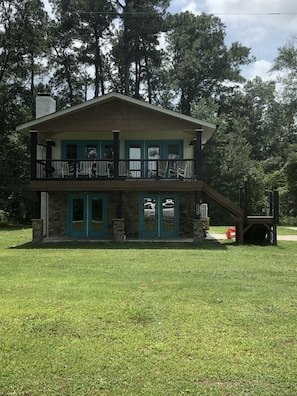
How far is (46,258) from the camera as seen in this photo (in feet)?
33.9

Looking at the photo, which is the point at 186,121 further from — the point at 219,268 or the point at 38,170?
the point at 219,268

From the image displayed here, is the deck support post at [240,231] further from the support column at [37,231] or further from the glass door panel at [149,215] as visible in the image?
the support column at [37,231]

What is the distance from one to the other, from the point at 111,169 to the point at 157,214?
2.70 m

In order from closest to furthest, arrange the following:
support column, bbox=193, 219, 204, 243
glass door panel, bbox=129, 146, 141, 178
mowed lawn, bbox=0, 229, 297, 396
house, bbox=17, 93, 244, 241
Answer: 1. mowed lawn, bbox=0, 229, 297, 396
2. support column, bbox=193, 219, 204, 243
3. house, bbox=17, 93, 244, 241
4. glass door panel, bbox=129, 146, 141, 178

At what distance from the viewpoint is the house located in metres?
14.7

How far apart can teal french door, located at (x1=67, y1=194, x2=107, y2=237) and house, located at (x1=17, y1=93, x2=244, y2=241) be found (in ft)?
0.14

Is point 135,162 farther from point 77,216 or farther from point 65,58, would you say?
point 65,58

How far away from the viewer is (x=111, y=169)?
1577cm

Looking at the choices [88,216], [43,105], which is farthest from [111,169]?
[43,105]

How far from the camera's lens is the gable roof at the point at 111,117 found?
14711 mm

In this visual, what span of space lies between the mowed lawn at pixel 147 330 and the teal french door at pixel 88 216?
7272 mm

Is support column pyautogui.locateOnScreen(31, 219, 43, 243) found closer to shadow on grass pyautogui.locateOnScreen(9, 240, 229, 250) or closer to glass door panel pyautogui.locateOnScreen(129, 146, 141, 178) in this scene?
shadow on grass pyautogui.locateOnScreen(9, 240, 229, 250)

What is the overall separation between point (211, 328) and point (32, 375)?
220 cm

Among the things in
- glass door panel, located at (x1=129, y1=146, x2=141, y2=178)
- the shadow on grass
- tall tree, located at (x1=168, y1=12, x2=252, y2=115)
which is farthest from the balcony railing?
tall tree, located at (x1=168, y1=12, x2=252, y2=115)
